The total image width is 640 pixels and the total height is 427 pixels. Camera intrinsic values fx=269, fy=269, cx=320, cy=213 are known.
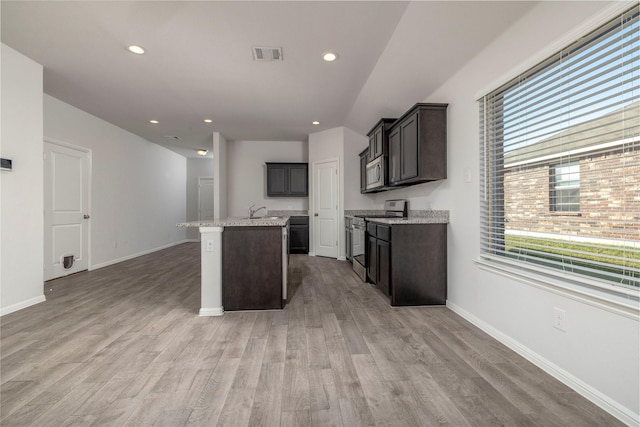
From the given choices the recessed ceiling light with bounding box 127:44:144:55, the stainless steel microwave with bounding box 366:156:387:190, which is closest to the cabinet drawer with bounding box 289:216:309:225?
the stainless steel microwave with bounding box 366:156:387:190

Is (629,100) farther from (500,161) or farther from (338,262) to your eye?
(338,262)

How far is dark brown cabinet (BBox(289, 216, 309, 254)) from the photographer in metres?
6.18

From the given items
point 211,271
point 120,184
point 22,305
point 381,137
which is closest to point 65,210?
point 120,184

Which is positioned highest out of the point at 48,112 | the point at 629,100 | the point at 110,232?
the point at 48,112

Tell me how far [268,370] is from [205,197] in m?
7.78

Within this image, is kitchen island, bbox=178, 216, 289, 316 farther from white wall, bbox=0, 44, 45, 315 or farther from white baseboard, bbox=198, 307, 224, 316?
white wall, bbox=0, 44, 45, 315

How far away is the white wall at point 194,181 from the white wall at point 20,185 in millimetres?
5561

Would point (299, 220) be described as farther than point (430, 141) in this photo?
Yes

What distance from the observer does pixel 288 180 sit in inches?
250

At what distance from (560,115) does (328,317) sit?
2335 millimetres

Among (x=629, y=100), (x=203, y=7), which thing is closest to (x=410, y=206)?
(x=629, y=100)

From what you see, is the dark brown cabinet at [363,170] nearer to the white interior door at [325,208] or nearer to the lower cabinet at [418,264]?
the white interior door at [325,208]

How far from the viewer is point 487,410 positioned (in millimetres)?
1372

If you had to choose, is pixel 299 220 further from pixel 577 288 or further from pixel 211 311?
pixel 577 288
